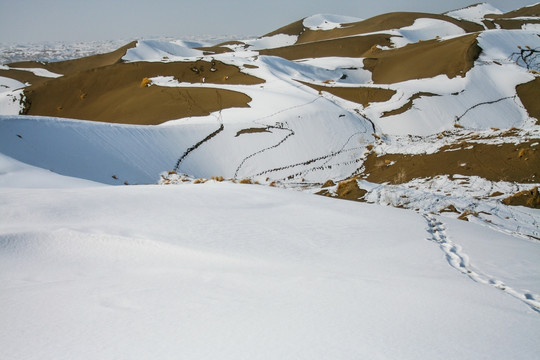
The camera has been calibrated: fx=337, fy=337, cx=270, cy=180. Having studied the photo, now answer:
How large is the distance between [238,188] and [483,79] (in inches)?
686

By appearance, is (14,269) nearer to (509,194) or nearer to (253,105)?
(509,194)

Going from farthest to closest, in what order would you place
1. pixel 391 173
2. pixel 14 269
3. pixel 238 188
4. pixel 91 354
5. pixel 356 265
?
1. pixel 391 173
2. pixel 238 188
3. pixel 356 265
4. pixel 14 269
5. pixel 91 354

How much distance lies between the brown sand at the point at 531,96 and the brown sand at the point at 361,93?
6.07 metres

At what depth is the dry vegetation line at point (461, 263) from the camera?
2.42 metres

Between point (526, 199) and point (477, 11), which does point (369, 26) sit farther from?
point (526, 199)

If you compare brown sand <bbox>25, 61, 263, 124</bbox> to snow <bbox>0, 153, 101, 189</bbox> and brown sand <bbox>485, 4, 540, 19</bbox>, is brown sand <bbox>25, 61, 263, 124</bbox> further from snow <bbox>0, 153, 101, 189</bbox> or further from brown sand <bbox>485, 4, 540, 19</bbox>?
brown sand <bbox>485, 4, 540, 19</bbox>

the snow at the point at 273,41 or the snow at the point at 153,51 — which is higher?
the snow at the point at 273,41

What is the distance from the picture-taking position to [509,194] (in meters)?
6.93

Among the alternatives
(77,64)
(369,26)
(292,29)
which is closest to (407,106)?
(369,26)

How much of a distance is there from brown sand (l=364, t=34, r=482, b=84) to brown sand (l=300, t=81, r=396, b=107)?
337 cm

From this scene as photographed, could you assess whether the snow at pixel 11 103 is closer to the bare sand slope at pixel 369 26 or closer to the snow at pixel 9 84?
the snow at pixel 9 84

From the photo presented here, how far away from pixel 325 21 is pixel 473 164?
47.5 m

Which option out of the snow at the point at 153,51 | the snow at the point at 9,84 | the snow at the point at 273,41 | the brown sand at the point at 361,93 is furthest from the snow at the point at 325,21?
the snow at the point at 9,84

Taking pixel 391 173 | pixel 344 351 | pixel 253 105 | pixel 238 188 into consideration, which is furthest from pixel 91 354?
pixel 253 105
